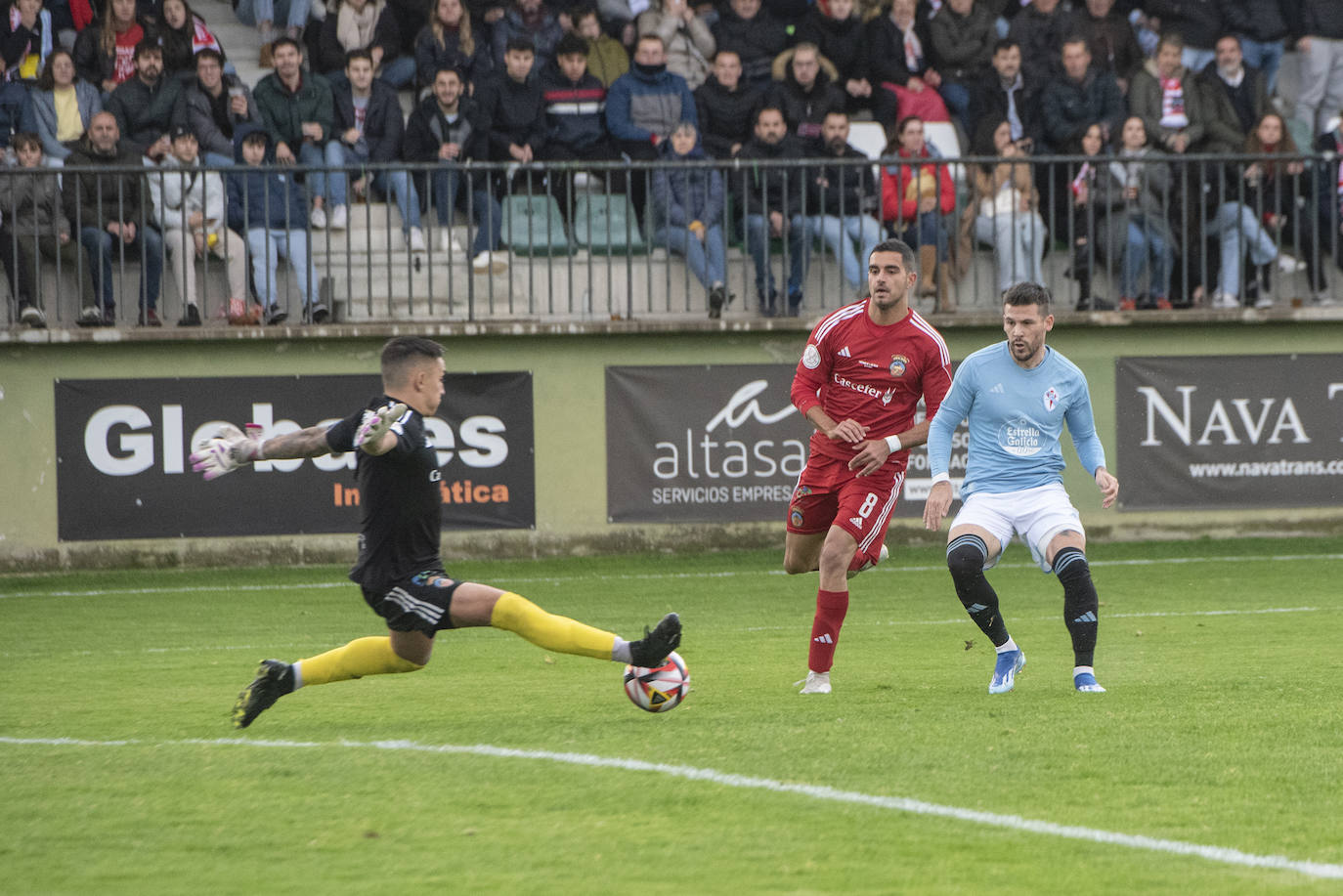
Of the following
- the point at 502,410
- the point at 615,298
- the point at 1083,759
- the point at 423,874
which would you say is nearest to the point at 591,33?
the point at 615,298

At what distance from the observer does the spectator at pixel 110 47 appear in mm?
15805

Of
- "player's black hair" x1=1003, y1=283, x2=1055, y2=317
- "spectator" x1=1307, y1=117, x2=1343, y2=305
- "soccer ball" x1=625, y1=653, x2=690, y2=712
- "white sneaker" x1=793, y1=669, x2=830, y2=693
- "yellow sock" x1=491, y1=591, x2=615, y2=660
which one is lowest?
"white sneaker" x1=793, y1=669, x2=830, y2=693

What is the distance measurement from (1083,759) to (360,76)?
38.2 feet

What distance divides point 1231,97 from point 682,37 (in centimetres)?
551

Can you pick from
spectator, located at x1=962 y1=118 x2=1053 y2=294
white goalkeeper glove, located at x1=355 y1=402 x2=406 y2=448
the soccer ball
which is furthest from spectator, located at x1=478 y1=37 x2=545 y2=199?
white goalkeeper glove, located at x1=355 y1=402 x2=406 y2=448

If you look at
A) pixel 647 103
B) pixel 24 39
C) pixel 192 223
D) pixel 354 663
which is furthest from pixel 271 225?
pixel 354 663

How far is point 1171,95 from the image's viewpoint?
53.2ft

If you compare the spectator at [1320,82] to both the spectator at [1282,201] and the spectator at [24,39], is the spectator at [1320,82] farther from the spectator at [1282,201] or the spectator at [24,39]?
the spectator at [24,39]

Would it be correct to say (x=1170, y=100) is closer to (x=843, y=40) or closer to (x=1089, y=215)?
(x=1089, y=215)

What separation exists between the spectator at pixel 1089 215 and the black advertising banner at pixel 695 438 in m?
2.39

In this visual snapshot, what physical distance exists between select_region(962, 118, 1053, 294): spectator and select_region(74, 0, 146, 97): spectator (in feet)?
26.5

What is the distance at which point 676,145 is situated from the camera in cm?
1518

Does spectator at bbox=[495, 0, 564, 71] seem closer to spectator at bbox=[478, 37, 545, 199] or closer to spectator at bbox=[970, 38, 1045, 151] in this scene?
spectator at bbox=[478, 37, 545, 199]

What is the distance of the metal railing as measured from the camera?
14594 mm
